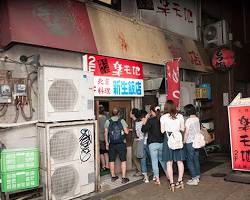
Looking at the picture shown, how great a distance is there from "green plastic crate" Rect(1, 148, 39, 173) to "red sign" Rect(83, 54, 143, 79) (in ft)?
8.86

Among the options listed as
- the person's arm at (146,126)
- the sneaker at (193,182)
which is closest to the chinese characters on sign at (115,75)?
the person's arm at (146,126)

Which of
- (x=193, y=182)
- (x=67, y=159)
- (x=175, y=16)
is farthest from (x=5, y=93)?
(x=175, y=16)

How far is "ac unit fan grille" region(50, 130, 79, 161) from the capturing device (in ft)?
19.4

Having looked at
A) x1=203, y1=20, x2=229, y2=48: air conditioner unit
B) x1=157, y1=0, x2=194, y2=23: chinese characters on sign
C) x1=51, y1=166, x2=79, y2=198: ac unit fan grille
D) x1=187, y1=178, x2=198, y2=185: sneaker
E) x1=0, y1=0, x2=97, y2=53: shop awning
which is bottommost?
x1=187, y1=178, x2=198, y2=185: sneaker

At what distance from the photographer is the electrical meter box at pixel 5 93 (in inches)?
225

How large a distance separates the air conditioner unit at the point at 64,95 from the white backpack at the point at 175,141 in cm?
196

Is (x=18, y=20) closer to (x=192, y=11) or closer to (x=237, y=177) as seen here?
(x=237, y=177)

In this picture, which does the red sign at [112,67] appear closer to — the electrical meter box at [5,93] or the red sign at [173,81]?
the red sign at [173,81]

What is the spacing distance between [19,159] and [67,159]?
1024 mm

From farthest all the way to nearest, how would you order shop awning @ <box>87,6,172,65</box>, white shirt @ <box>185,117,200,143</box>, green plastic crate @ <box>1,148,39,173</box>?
shop awning @ <box>87,6,172,65</box> → white shirt @ <box>185,117,200,143</box> → green plastic crate @ <box>1,148,39,173</box>

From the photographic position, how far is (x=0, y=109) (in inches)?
227

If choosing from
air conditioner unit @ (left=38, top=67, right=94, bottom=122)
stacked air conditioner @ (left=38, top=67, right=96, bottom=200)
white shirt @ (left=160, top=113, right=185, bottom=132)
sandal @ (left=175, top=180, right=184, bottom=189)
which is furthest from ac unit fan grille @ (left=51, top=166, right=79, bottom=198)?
sandal @ (left=175, top=180, right=184, bottom=189)

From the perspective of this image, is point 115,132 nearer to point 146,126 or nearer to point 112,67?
point 146,126

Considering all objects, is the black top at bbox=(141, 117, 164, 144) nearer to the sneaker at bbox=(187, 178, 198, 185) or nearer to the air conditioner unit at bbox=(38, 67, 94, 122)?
the sneaker at bbox=(187, 178, 198, 185)
